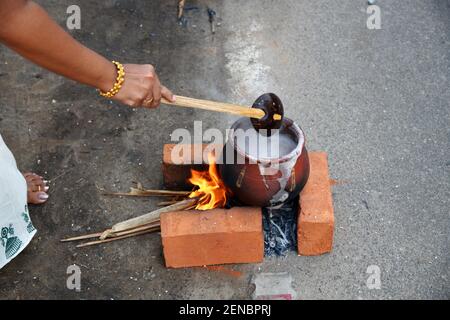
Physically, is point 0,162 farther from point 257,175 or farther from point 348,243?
point 348,243

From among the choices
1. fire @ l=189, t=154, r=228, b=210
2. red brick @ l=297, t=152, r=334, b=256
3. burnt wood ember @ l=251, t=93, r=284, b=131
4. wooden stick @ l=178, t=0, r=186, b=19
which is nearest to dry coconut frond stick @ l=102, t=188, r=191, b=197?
fire @ l=189, t=154, r=228, b=210

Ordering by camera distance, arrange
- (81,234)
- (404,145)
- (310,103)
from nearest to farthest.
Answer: (81,234), (404,145), (310,103)

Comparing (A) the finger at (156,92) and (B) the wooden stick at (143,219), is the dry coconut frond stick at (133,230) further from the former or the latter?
(A) the finger at (156,92)

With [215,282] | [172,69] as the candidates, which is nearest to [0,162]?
[215,282]

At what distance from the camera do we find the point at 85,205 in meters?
4.02

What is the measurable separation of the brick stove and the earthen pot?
5.3 inches

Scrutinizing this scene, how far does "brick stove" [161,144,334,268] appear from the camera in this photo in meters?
3.48

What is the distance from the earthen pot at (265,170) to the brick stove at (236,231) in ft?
0.44

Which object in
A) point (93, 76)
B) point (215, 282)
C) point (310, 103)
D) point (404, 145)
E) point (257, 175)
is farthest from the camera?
point (310, 103)

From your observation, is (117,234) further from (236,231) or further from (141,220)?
(236,231)

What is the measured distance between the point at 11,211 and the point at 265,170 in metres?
1.51

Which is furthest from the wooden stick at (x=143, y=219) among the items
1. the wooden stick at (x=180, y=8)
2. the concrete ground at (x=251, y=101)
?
the wooden stick at (x=180, y=8)
